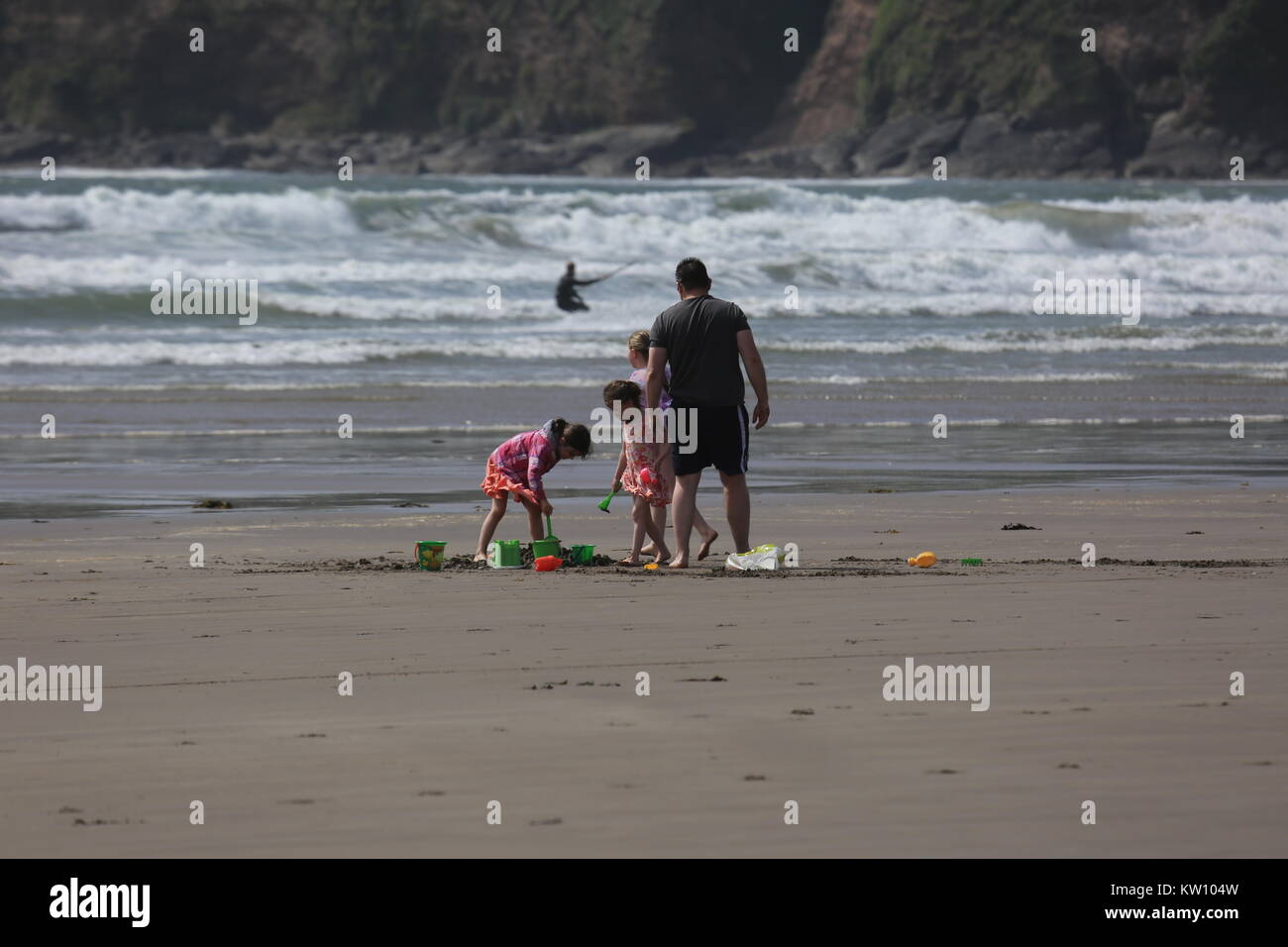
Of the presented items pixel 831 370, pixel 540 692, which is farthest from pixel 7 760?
pixel 831 370

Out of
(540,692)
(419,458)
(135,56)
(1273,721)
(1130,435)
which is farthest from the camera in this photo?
(135,56)

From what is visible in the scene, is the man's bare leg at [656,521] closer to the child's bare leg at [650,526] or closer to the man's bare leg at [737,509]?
the child's bare leg at [650,526]

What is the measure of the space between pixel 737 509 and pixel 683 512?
267 mm

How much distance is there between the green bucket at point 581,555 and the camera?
9.04 meters

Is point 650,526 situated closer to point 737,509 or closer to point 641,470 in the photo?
point 641,470

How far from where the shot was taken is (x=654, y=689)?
610 cm

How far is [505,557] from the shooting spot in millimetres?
8984

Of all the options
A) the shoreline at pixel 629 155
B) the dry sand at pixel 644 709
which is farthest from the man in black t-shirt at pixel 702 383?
the shoreline at pixel 629 155

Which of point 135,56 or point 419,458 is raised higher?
point 135,56

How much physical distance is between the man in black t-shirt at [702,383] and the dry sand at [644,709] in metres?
0.35

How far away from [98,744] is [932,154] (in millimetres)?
103019

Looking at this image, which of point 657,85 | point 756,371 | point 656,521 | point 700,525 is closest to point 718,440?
point 756,371

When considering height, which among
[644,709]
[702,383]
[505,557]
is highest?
[702,383]
